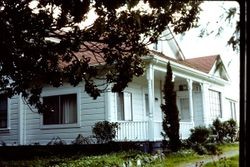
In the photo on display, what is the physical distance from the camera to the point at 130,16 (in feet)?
34.3

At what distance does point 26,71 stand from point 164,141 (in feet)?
28.9

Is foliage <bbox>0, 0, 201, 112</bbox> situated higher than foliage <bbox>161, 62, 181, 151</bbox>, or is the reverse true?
foliage <bbox>0, 0, 201, 112</bbox>

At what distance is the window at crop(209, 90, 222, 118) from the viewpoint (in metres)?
28.6

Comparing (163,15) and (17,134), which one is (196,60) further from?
(163,15)

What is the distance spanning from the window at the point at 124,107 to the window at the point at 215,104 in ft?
29.9

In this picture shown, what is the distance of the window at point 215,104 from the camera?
94.0 feet

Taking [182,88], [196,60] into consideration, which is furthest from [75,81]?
[196,60]

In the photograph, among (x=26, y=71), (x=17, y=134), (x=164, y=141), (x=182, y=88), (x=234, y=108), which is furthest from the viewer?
(x=234, y=108)

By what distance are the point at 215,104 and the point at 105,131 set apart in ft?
44.1

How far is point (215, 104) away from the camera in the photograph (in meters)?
29.6

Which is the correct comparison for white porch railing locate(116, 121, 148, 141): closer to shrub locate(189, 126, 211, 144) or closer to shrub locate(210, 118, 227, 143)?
shrub locate(189, 126, 211, 144)

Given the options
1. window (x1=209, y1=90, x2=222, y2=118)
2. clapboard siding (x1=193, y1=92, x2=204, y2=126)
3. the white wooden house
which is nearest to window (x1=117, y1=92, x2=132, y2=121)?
the white wooden house

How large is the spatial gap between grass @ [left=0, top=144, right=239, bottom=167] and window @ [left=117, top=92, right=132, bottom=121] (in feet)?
12.9

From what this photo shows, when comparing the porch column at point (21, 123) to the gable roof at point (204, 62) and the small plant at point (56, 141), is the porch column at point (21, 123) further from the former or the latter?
the gable roof at point (204, 62)
